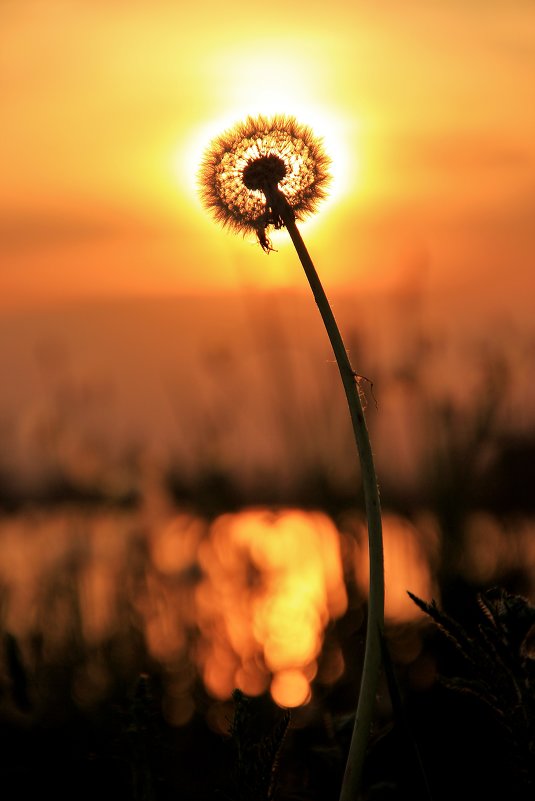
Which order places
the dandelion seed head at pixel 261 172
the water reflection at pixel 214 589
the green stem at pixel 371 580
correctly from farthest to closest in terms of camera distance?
the water reflection at pixel 214 589, the dandelion seed head at pixel 261 172, the green stem at pixel 371 580

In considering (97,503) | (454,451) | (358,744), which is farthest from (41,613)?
(358,744)

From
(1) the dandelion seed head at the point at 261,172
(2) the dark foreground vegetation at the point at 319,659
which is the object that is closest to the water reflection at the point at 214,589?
(2) the dark foreground vegetation at the point at 319,659

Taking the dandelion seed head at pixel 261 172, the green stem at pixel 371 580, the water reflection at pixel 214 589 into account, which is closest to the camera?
the green stem at pixel 371 580

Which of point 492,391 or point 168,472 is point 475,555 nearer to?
point 492,391

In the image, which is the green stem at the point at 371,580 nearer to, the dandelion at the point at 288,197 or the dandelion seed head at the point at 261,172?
the dandelion at the point at 288,197

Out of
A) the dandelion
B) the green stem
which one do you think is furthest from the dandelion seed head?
the green stem

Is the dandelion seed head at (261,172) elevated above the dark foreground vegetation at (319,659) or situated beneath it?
elevated above

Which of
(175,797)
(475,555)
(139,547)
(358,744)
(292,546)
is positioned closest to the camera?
(358,744)

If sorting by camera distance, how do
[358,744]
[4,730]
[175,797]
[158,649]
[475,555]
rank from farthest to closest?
1. [475,555]
2. [158,649]
3. [4,730]
4. [175,797]
5. [358,744]

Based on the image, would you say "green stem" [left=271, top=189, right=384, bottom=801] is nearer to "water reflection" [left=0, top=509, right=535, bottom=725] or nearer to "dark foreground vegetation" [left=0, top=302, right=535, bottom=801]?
"dark foreground vegetation" [left=0, top=302, right=535, bottom=801]
